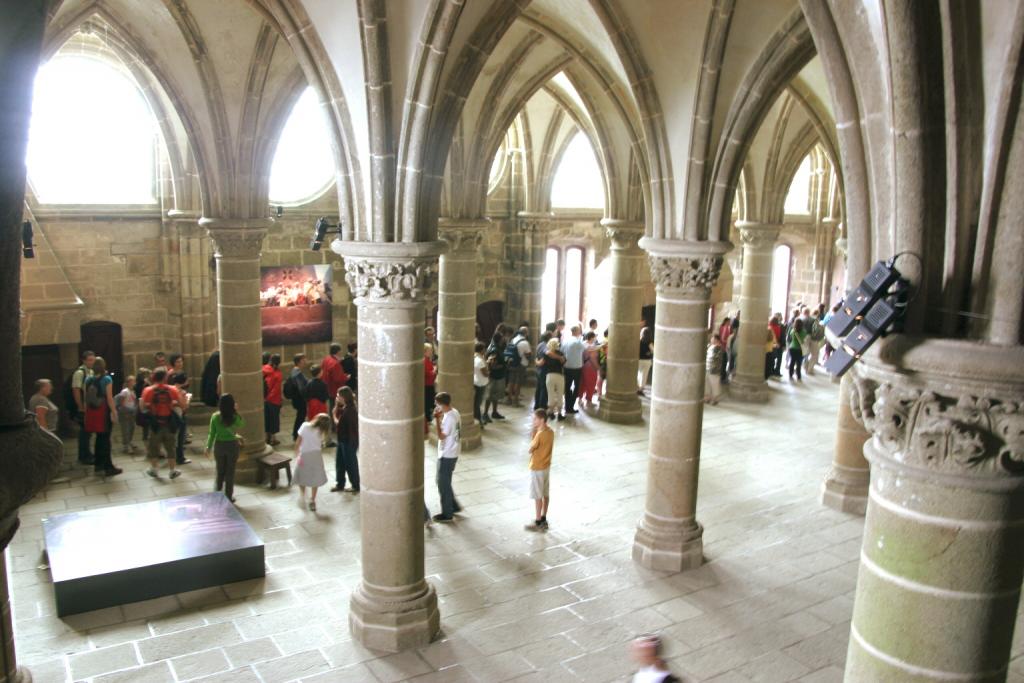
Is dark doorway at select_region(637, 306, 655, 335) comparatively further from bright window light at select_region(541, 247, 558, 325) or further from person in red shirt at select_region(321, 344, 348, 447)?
person in red shirt at select_region(321, 344, 348, 447)

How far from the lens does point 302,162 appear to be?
14.4 meters

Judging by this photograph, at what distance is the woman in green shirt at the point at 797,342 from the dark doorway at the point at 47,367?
1248 centimetres

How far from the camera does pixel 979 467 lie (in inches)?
122

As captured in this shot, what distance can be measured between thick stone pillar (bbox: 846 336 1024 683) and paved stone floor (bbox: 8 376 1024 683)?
10.0ft

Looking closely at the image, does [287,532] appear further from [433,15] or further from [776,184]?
[776,184]

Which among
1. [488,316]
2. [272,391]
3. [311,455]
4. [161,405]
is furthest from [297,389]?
[488,316]

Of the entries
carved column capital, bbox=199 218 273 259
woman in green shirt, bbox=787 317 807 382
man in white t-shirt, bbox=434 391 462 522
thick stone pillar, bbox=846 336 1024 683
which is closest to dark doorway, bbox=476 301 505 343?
woman in green shirt, bbox=787 317 807 382

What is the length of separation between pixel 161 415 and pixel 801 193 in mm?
16894

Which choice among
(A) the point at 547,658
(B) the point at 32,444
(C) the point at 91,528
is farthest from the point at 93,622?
(B) the point at 32,444

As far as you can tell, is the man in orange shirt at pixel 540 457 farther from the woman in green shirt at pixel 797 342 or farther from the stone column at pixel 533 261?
the woman in green shirt at pixel 797 342

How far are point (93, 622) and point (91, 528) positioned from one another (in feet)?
3.74

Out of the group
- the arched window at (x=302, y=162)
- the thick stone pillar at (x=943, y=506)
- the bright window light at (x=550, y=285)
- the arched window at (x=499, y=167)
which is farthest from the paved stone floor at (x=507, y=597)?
the bright window light at (x=550, y=285)

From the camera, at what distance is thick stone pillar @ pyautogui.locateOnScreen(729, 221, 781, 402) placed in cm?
1477

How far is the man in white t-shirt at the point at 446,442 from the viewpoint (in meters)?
8.25
